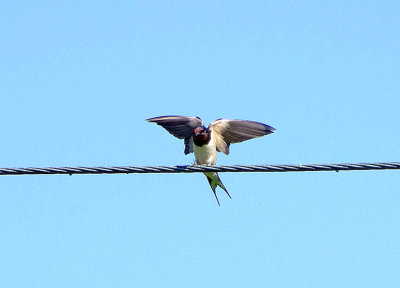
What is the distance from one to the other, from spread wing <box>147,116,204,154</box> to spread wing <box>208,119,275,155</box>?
0.20 m

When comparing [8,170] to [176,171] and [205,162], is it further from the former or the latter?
[205,162]

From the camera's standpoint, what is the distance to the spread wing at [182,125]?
23.5 feet

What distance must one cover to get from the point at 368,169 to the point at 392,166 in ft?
0.42

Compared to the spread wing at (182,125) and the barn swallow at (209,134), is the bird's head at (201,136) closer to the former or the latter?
the barn swallow at (209,134)

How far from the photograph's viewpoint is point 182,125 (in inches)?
288

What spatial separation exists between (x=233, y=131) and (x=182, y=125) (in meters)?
0.53

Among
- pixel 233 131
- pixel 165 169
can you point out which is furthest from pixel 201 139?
pixel 165 169

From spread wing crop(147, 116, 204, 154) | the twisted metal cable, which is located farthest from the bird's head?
the twisted metal cable

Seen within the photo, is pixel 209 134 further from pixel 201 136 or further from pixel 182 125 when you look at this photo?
pixel 182 125

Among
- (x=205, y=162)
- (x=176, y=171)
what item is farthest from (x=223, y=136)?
(x=176, y=171)

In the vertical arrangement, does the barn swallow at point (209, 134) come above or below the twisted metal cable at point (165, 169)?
above

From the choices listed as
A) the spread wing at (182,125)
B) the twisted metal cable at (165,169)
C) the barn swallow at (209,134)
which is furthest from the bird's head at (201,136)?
the twisted metal cable at (165,169)

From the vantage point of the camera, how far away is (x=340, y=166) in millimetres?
4227

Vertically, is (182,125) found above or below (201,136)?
above
